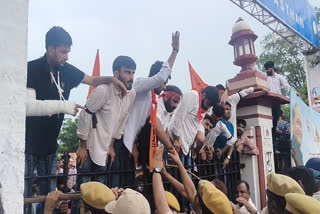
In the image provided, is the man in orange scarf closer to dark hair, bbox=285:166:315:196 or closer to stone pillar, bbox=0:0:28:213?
dark hair, bbox=285:166:315:196

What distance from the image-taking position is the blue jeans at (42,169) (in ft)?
7.42

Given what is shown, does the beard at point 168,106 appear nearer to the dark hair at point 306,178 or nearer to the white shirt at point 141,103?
the white shirt at point 141,103

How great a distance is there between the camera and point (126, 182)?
9.78 feet

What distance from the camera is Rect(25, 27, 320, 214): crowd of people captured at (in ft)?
7.13

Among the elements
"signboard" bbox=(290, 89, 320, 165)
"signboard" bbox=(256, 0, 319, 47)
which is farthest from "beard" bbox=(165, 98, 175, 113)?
"signboard" bbox=(256, 0, 319, 47)

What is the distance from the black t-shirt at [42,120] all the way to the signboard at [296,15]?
16.8 feet

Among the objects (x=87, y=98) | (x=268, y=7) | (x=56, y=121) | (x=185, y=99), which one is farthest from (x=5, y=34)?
(x=268, y=7)

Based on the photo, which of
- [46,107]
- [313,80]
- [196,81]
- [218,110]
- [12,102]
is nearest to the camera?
[12,102]

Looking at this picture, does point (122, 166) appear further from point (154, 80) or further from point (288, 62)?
point (288, 62)

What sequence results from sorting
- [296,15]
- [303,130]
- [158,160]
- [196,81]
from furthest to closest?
1. [296,15]
2. [303,130]
3. [196,81]
4. [158,160]

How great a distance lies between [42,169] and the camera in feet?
8.34

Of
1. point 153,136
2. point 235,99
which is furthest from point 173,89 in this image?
point 235,99

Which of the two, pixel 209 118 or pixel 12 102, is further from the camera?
pixel 209 118

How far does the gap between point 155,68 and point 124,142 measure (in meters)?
0.92
